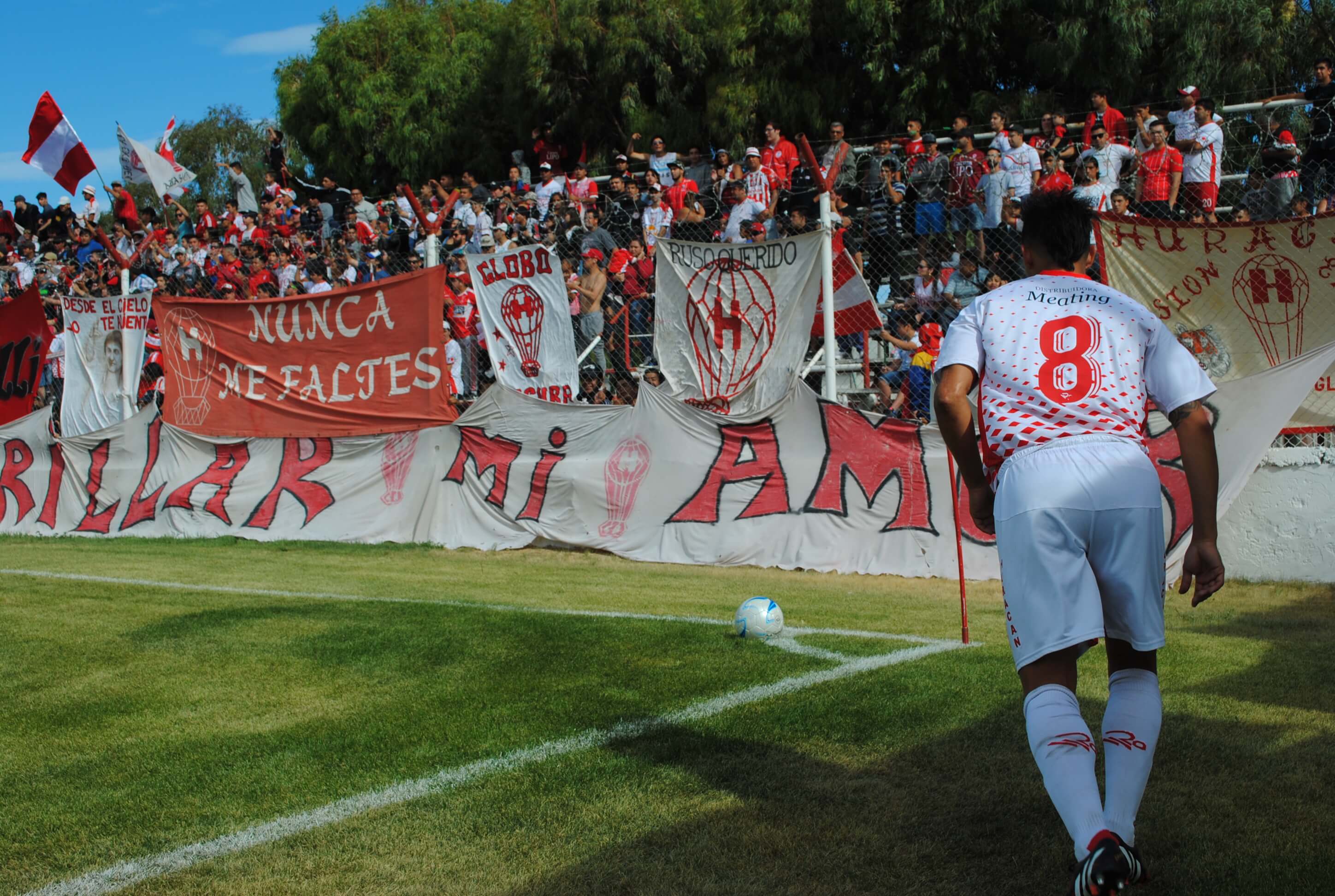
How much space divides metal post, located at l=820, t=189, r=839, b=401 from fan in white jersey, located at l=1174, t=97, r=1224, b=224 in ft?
12.3

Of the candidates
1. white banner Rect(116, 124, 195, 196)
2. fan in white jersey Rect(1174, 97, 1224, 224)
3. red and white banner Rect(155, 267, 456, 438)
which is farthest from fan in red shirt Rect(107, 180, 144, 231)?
fan in white jersey Rect(1174, 97, 1224, 224)

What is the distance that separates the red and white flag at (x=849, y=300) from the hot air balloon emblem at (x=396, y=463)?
16.8 feet

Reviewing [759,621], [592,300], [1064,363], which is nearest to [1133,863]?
[1064,363]

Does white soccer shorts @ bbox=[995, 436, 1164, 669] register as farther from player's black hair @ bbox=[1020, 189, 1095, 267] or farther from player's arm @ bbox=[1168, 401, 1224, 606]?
player's black hair @ bbox=[1020, 189, 1095, 267]

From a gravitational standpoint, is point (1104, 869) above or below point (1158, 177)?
below

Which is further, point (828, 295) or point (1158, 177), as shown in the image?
point (1158, 177)

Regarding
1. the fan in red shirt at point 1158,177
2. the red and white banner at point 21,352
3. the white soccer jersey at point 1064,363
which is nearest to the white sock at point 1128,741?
the white soccer jersey at point 1064,363

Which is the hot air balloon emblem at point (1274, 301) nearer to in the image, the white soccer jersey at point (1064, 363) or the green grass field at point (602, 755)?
A: the green grass field at point (602, 755)

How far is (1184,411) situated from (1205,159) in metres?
10.2

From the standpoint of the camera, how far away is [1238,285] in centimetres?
985

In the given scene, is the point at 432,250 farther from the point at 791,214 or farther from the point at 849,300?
the point at 849,300

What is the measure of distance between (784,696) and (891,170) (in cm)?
972

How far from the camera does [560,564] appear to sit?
40.0 ft

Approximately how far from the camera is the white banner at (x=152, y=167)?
2223 cm
